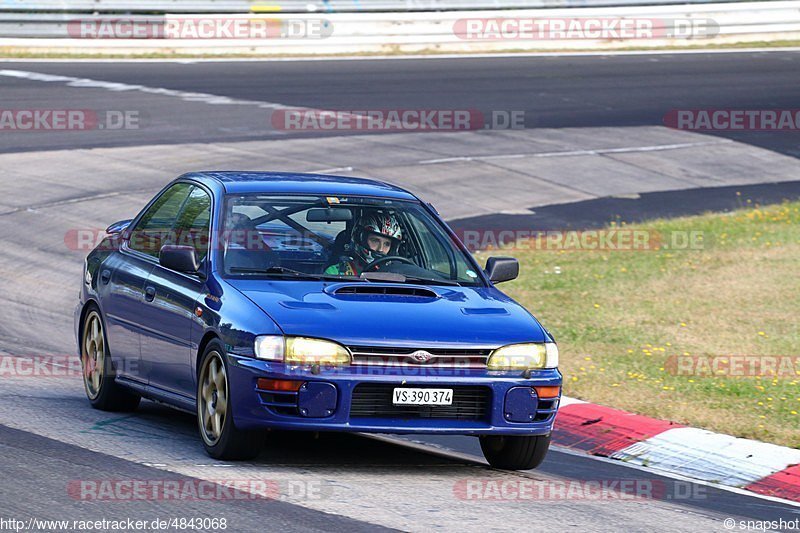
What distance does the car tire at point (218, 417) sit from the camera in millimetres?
7742

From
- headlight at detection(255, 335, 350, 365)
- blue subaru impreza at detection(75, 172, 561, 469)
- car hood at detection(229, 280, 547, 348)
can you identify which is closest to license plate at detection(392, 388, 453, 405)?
blue subaru impreza at detection(75, 172, 561, 469)

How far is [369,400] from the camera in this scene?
25.0ft

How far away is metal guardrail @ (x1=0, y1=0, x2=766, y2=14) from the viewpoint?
30.8 meters

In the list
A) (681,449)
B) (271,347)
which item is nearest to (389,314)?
(271,347)

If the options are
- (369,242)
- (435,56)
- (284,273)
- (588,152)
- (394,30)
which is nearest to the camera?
(284,273)

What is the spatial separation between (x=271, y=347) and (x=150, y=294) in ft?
5.34

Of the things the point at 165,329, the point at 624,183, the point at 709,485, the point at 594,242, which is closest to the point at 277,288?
the point at 165,329

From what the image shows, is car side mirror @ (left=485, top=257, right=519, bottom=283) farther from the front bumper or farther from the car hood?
the front bumper

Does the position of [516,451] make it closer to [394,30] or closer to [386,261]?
[386,261]

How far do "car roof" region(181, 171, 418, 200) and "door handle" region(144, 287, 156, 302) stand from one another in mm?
Result: 743

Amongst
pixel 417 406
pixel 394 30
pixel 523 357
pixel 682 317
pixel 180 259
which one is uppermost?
pixel 394 30

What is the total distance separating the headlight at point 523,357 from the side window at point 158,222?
254 cm

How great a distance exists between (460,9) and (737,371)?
22.7m

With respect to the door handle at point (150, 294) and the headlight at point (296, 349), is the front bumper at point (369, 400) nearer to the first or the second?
the headlight at point (296, 349)
